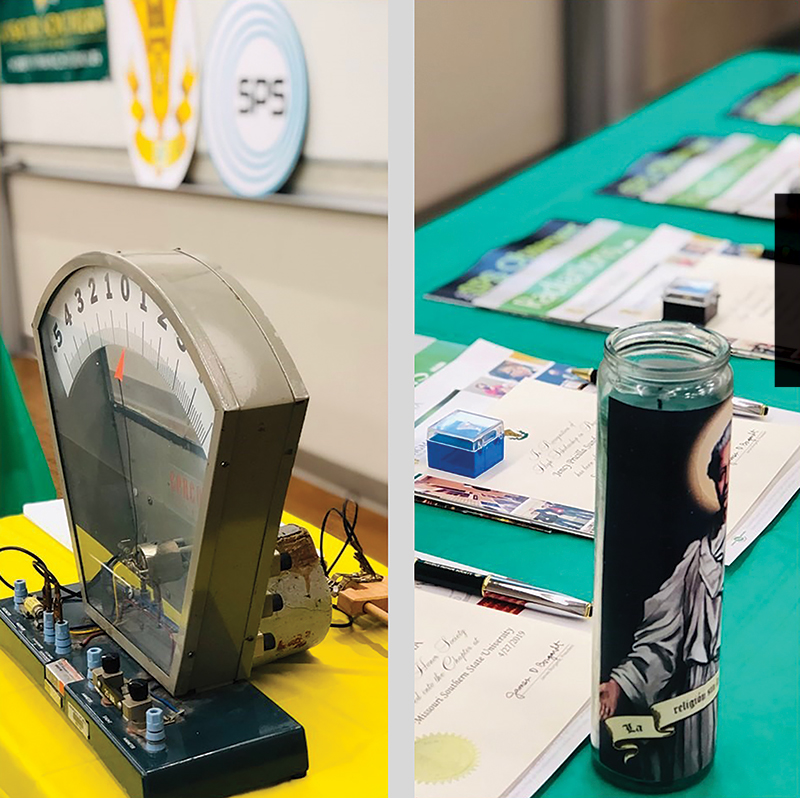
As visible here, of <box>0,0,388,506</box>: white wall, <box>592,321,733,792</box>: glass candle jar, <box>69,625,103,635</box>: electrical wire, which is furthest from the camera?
<box>0,0,388,506</box>: white wall

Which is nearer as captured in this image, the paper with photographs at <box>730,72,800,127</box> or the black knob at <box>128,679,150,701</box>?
the black knob at <box>128,679,150,701</box>

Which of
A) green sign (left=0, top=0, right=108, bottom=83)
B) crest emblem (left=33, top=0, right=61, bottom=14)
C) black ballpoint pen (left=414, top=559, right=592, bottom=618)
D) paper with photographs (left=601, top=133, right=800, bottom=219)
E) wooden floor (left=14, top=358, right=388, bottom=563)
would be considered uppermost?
crest emblem (left=33, top=0, right=61, bottom=14)

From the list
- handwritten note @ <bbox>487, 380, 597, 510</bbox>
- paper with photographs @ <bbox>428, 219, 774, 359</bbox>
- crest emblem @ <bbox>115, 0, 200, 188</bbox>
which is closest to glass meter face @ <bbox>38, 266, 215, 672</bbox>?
handwritten note @ <bbox>487, 380, 597, 510</bbox>

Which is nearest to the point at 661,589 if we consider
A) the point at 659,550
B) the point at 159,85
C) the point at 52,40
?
the point at 659,550

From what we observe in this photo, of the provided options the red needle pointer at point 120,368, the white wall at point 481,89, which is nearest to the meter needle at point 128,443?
the red needle pointer at point 120,368

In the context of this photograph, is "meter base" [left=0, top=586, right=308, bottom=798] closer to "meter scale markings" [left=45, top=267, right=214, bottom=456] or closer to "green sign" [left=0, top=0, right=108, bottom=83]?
"meter scale markings" [left=45, top=267, right=214, bottom=456]

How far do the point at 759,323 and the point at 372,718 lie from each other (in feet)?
2.00

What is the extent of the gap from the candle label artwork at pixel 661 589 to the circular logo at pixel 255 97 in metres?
1.46

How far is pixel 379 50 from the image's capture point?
1.64 metres

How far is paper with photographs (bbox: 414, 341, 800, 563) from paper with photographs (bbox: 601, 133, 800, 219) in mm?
497

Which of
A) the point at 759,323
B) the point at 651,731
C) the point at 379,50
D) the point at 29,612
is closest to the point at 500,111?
the point at 379,50

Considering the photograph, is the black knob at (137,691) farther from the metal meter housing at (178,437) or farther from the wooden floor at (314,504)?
the wooden floor at (314,504)

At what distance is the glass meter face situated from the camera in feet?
1.71

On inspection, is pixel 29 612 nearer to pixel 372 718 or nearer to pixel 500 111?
pixel 372 718
